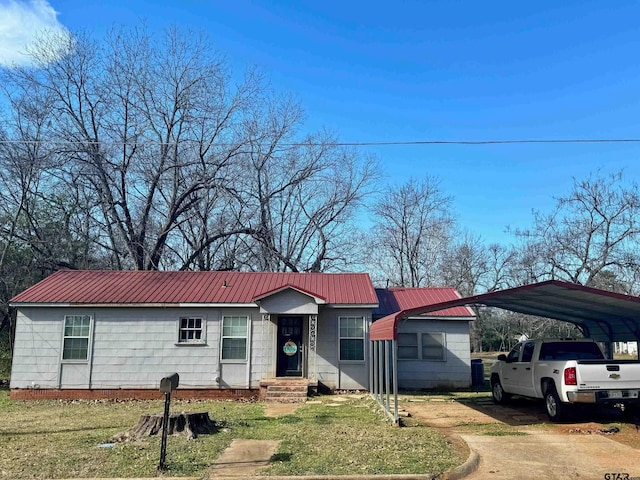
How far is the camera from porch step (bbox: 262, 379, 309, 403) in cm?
1496

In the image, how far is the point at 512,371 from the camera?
12.3 meters

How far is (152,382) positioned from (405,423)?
887cm

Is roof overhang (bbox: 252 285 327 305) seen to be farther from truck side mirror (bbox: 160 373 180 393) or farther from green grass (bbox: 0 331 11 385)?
green grass (bbox: 0 331 11 385)

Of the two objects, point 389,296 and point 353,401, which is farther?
point 389,296

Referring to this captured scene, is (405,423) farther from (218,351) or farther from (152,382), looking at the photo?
(152,382)

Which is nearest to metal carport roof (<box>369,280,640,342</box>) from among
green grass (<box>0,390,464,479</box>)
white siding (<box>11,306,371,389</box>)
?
green grass (<box>0,390,464,479</box>)

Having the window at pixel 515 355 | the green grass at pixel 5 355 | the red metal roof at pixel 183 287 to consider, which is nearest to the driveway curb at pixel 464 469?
the window at pixel 515 355

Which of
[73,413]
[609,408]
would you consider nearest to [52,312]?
[73,413]

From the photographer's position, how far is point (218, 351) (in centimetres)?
1616

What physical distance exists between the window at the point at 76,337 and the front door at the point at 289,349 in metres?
5.98

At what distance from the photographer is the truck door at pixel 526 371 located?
11.3 m

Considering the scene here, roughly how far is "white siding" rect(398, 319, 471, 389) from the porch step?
4116 millimetres

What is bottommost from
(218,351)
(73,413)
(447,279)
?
(73,413)

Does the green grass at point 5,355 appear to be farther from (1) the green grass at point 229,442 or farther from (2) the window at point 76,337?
(1) the green grass at point 229,442
